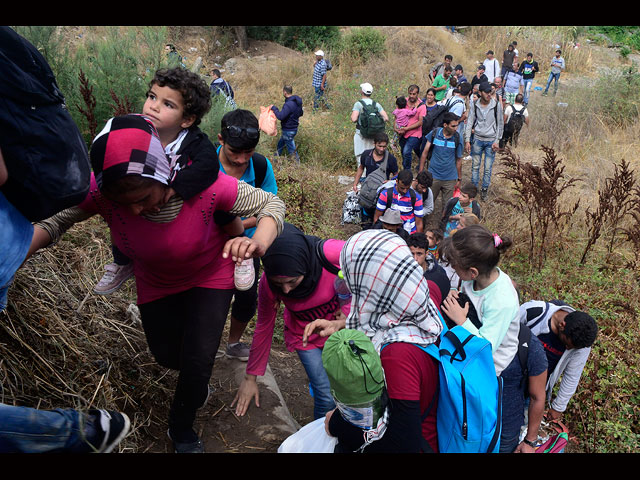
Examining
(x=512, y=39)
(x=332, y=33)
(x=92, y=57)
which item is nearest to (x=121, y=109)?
(x=92, y=57)

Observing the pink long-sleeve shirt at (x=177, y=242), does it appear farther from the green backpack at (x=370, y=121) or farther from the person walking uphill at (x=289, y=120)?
the person walking uphill at (x=289, y=120)

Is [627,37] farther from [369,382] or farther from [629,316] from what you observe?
[369,382]

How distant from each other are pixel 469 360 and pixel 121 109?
414 centimetres

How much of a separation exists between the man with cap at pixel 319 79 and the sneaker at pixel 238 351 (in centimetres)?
1064

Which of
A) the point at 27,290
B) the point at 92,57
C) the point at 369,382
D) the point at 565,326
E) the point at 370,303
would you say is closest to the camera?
the point at 369,382

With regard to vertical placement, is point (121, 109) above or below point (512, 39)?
below

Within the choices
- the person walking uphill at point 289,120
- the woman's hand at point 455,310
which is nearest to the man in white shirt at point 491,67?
the person walking uphill at point 289,120

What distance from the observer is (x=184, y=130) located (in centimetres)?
237

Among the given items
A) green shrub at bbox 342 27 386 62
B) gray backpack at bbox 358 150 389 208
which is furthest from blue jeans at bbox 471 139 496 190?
green shrub at bbox 342 27 386 62

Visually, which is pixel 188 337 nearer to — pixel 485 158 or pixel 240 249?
pixel 240 249

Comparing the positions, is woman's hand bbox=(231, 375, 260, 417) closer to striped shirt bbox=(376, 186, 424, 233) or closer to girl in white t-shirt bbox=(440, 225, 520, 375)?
girl in white t-shirt bbox=(440, 225, 520, 375)

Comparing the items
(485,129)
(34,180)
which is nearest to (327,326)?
(34,180)

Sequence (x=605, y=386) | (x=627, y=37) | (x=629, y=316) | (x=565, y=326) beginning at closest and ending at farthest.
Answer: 1. (x=565, y=326)
2. (x=605, y=386)
3. (x=629, y=316)
4. (x=627, y=37)

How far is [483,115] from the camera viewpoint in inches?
303
